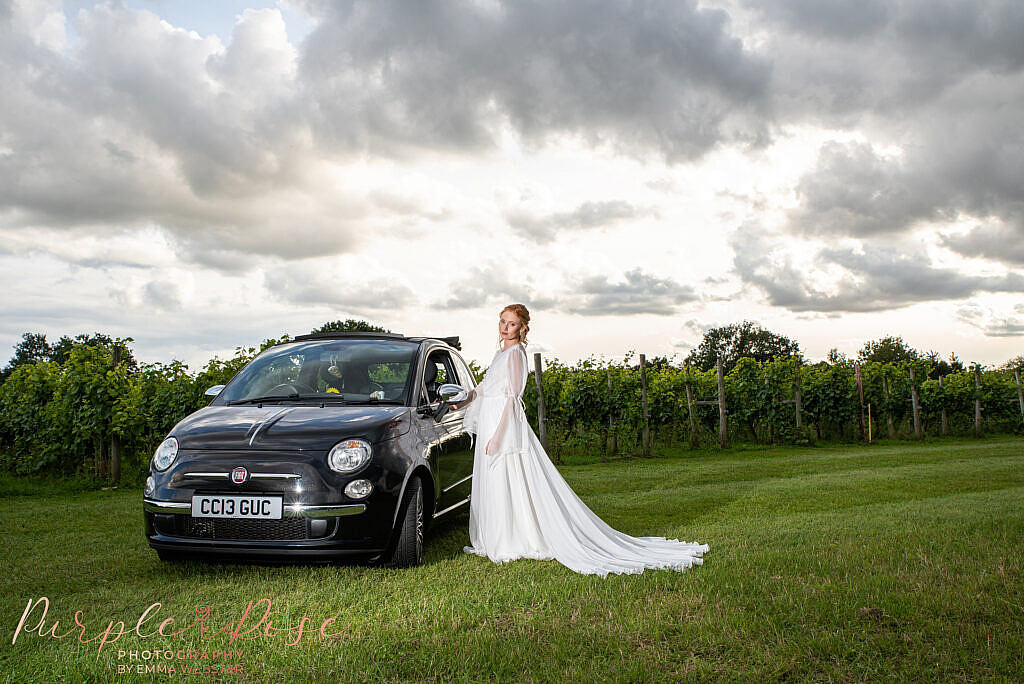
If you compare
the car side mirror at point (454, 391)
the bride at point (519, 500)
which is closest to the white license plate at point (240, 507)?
the car side mirror at point (454, 391)

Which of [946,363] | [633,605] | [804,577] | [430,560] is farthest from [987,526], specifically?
[946,363]

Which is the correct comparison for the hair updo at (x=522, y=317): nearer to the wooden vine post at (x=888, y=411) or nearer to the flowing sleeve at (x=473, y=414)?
the flowing sleeve at (x=473, y=414)

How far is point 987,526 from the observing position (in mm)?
7086

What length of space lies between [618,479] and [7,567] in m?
8.73

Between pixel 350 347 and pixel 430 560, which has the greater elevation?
pixel 350 347

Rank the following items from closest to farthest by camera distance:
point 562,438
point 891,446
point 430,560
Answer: point 430,560
point 562,438
point 891,446

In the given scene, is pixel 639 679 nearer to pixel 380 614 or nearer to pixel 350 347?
pixel 380 614

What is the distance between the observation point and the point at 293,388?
6.18 meters

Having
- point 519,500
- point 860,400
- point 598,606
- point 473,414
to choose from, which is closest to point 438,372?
point 473,414

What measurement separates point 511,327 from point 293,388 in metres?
1.88

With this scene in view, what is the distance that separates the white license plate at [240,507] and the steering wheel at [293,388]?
1.34 meters

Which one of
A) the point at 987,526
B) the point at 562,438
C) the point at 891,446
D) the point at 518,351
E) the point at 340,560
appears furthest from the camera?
the point at 891,446

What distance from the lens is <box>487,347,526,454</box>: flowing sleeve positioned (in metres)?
6.22

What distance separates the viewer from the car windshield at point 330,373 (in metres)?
6.11
